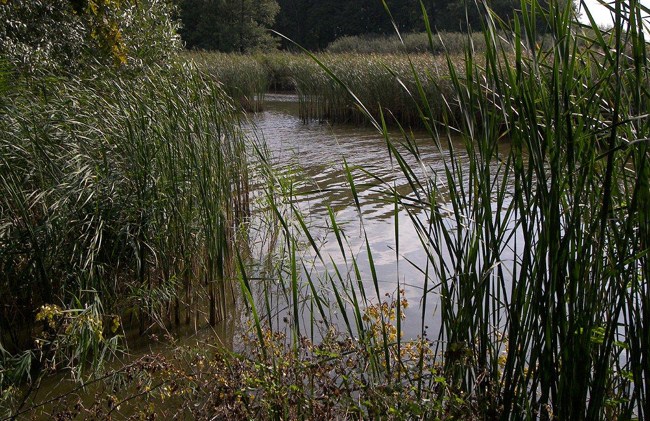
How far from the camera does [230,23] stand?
1479 inches

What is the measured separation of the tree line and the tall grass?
28.1 m

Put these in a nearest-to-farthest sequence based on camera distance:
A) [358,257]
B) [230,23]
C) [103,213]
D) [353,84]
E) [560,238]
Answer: [560,238], [103,213], [358,257], [353,84], [230,23]

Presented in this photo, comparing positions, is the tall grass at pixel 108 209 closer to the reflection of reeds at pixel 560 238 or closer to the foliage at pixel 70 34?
the foliage at pixel 70 34

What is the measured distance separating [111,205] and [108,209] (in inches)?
1.1

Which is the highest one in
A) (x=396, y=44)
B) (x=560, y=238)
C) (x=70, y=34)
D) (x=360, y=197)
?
(x=396, y=44)

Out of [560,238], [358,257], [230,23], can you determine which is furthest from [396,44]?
[560,238]

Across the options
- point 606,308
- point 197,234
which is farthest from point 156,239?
point 606,308

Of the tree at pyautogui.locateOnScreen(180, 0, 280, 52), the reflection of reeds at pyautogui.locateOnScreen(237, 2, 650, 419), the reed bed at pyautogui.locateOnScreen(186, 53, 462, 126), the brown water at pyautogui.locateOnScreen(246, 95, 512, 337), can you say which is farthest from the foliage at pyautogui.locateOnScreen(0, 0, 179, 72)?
the tree at pyautogui.locateOnScreen(180, 0, 280, 52)

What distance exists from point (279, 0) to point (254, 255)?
1869 inches

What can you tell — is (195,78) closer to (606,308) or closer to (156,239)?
(156,239)

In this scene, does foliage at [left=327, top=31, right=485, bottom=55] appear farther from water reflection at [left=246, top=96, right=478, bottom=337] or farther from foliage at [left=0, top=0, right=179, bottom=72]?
foliage at [left=0, top=0, right=179, bottom=72]

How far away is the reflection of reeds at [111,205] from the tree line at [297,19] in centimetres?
2809

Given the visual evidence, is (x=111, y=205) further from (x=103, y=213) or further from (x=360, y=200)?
(x=360, y=200)

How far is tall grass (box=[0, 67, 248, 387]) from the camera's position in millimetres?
3834
